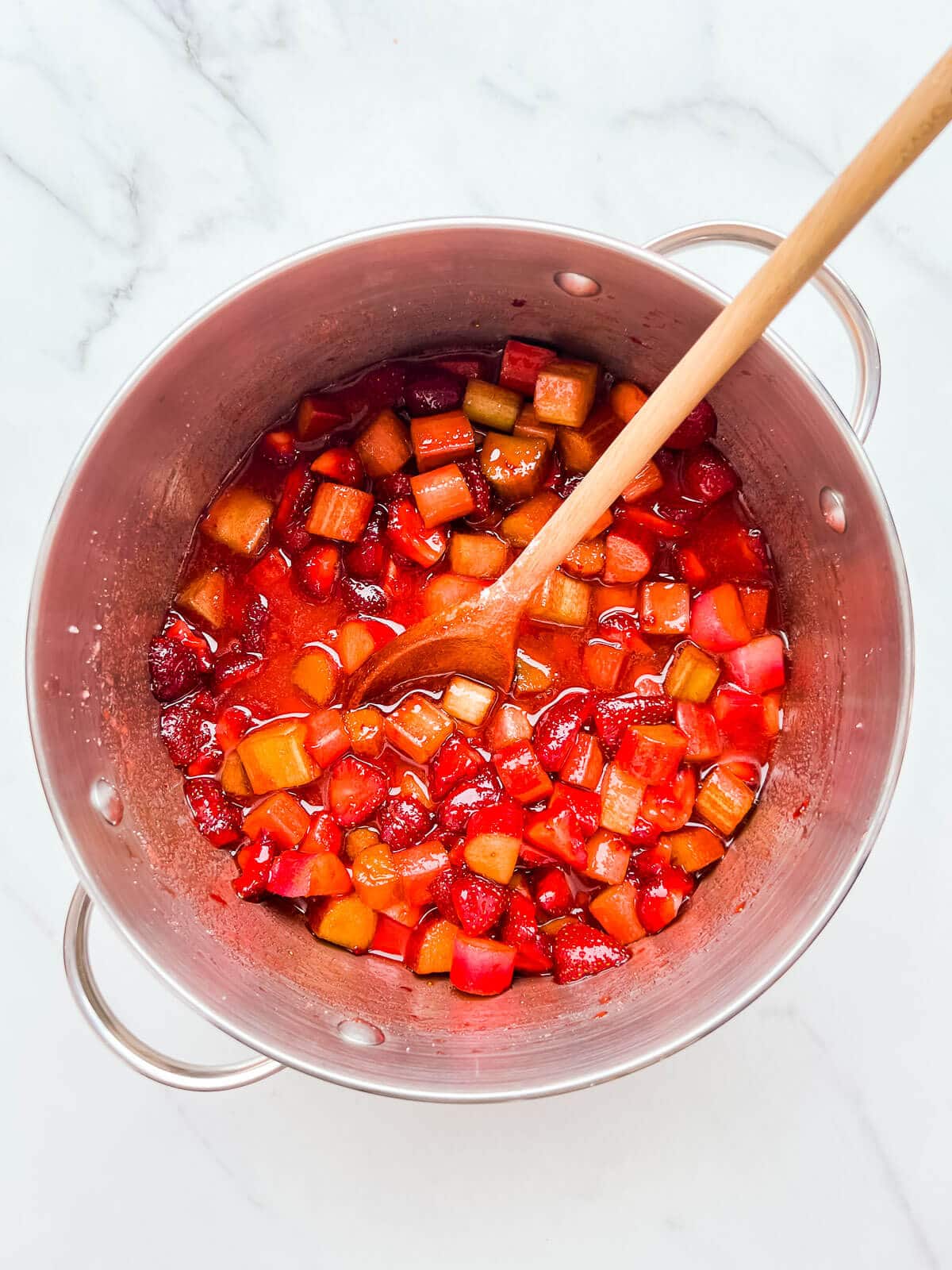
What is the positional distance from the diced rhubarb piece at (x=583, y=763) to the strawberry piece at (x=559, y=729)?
1cm

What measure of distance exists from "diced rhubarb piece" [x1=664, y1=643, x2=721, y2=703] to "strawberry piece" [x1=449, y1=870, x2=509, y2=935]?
0.64 meters

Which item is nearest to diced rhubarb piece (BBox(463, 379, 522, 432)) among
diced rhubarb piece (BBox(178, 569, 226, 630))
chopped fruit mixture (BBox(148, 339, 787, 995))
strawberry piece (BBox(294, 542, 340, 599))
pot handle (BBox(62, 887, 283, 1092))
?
chopped fruit mixture (BBox(148, 339, 787, 995))

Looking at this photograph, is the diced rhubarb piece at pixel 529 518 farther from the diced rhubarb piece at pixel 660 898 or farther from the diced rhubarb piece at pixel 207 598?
the diced rhubarb piece at pixel 660 898

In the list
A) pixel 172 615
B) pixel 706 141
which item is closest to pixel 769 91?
pixel 706 141

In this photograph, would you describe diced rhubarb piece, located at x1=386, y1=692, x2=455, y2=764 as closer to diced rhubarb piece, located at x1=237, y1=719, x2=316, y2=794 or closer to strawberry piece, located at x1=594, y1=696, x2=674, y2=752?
diced rhubarb piece, located at x1=237, y1=719, x2=316, y2=794

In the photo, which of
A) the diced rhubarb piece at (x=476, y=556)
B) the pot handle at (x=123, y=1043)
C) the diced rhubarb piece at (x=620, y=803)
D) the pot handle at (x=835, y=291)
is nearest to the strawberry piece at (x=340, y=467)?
the diced rhubarb piece at (x=476, y=556)

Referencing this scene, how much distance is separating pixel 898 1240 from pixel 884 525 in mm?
1842

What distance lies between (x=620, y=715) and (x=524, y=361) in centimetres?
87

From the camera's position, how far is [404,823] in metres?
2.30

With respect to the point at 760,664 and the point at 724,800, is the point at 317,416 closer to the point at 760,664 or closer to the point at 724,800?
the point at 760,664

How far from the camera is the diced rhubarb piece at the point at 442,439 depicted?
7.58 feet

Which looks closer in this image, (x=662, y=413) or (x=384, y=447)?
(x=662, y=413)

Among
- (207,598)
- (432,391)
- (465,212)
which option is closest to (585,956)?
(207,598)

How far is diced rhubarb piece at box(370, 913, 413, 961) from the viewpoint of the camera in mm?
2318
